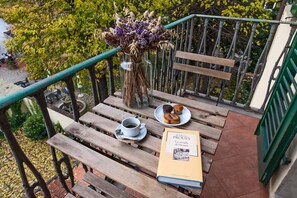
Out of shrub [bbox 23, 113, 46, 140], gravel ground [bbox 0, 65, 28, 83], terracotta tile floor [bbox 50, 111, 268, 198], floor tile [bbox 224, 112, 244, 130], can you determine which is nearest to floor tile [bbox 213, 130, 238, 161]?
terracotta tile floor [bbox 50, 111, 268, 198]

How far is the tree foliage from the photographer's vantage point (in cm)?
456

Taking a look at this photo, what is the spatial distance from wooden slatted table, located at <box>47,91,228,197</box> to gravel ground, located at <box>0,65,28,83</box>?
12210mm

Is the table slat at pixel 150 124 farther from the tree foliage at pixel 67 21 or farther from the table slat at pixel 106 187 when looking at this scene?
the tree foliage at pixel 67 21

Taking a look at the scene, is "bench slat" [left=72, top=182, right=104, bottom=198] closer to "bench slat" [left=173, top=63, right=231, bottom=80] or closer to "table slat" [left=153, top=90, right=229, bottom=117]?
"table slat" [left=153, top=90, right=229, bottom=117]

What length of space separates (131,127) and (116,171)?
29 centimetres

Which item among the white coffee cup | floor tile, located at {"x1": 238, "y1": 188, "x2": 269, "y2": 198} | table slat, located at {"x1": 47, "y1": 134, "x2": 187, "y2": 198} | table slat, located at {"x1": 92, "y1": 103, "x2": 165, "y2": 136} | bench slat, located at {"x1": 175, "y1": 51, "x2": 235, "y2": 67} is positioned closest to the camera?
table slat, located at {"x1": 47, "y1": 134, "x2": 187, "y2": 198}

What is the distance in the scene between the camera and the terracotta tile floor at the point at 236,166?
5.64 ft

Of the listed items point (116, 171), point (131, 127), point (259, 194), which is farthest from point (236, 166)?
point (116, 171)

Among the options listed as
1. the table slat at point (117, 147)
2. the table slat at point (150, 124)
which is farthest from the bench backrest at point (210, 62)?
the table slat at point (117, 147)

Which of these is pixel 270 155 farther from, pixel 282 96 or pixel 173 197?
pixel 173 197

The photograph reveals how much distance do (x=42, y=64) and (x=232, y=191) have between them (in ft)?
17.4

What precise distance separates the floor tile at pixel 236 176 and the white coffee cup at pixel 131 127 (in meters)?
1.07

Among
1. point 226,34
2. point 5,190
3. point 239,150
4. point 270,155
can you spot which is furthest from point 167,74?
point 5,190

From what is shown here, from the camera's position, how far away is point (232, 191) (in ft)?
5.64
